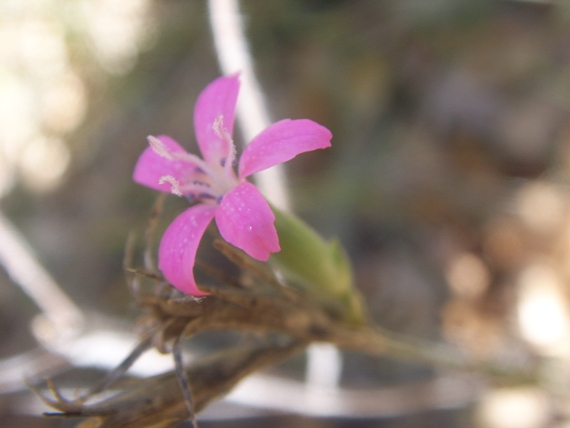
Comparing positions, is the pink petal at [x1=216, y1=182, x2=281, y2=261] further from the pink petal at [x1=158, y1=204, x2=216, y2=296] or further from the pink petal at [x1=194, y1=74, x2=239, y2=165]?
the pink petal at [x1=194, y1=74, x2=239, y2=165]

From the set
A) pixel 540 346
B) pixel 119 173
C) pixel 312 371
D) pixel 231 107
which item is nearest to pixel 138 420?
pixel 231 107

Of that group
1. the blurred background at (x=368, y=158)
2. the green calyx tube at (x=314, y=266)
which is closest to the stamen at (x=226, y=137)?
the green calyx tube at (x=314, y=266)

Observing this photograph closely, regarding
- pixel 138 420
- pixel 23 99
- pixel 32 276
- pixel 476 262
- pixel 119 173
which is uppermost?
pixel 23 99

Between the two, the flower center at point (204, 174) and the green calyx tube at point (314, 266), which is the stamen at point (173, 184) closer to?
the flower center at point (204, 174)

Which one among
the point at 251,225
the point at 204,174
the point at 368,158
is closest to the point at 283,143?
the point at 251,225

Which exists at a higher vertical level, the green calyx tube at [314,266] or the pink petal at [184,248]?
the green calyx tube at [314,266]

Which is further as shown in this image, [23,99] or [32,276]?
[23,99]

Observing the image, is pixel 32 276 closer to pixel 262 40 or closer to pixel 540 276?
pixel 262 40

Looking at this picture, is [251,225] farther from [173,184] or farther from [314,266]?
[314,266]
